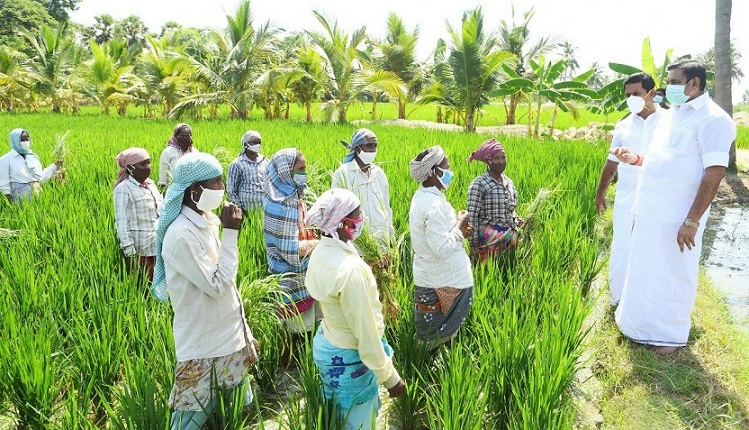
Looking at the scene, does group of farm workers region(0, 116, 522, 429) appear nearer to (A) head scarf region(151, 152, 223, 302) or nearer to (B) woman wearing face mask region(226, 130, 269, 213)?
(A) head scarf region(151, 152, 223, 302)

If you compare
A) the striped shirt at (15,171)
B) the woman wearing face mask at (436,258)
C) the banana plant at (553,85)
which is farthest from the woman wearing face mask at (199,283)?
the banana plant at (553,85)

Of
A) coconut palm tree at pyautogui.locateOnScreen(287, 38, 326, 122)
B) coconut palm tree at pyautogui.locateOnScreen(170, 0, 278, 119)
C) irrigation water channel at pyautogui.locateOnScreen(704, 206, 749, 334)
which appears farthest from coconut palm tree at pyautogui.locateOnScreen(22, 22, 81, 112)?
irrigation water channel at pyautogui.locateOnScreen(704, 206, 749, 334)

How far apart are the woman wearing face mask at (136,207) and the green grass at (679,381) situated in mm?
2800

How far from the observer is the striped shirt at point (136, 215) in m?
3.13

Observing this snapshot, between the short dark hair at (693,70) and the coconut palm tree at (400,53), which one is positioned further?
the coconut palm tree at (400,53)

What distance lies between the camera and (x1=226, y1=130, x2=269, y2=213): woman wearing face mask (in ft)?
14.3

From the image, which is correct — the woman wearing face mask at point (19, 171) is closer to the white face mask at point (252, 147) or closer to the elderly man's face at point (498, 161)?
the white face mask at point (252, 147)

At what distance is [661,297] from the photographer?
2922 mm

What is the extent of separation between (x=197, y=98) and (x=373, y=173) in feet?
47.5

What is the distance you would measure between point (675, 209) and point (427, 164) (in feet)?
4.99

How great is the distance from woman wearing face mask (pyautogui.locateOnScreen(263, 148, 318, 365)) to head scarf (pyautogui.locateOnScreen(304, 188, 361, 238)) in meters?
0.99

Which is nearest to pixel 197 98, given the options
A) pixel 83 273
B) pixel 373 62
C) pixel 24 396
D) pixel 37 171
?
pixel 373 62

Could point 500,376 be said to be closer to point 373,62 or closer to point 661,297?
point 661,297

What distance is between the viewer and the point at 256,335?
8.16 ft
